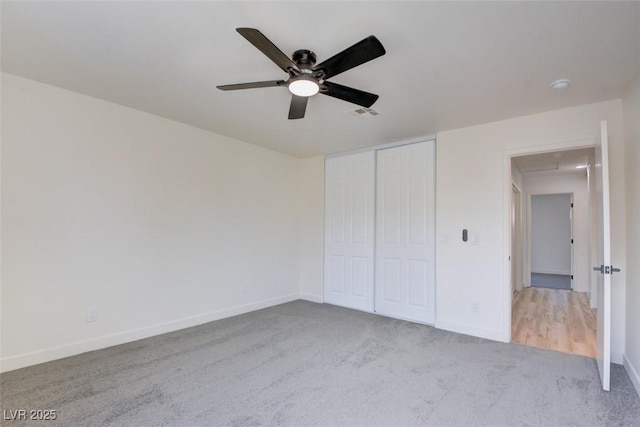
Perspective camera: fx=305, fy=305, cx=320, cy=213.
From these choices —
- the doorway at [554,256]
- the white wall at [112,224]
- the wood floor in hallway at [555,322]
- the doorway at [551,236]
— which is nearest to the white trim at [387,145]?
the doorway at [554,256]

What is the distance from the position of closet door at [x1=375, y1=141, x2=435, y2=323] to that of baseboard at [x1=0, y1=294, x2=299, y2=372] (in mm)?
1993

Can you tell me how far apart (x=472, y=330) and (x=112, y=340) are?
3.87 m

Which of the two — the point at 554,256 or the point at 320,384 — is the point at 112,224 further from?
the point at 554,256

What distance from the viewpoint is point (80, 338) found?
9.46 ft

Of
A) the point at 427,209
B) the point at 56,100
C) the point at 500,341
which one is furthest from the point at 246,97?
the point at 500,341

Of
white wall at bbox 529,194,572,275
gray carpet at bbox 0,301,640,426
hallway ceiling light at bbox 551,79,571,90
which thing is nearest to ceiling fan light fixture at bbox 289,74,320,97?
hallway ceiling light at bbox 551,79,571,90

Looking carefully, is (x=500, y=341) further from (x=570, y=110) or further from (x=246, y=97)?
(x=246, y=97)

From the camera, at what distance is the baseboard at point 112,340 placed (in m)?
2.56

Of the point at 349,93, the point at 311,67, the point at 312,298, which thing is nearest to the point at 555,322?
the point at 312,298

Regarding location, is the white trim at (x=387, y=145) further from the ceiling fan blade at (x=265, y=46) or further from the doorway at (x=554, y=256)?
the ceiling fan blade at (x=265, y=46)

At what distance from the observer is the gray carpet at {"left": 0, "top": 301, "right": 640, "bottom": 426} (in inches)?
78.1

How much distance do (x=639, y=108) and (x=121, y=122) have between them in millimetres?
4584

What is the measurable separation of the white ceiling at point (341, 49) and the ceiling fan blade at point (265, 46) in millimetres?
240

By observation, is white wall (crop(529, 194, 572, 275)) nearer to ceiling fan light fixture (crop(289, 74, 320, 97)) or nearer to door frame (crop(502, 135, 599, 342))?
door frame (crop(502, 135, 599, 342))
